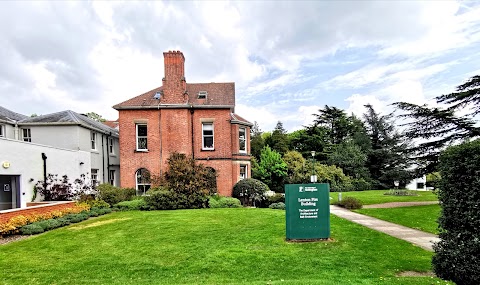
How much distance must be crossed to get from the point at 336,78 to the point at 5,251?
20126 mm

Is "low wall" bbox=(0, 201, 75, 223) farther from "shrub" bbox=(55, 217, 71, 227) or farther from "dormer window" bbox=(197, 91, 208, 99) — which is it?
"dormer window" bbox=(197, 91, 208, 99)

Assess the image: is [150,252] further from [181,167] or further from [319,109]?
[319,109]

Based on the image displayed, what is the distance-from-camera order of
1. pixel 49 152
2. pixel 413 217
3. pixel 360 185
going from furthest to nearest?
pixel 360 185
pixel 49 152
pixel 413 217

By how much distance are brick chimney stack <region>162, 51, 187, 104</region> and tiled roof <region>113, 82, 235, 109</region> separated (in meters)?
A: 0.73

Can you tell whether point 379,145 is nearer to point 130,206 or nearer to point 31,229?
point 130,206

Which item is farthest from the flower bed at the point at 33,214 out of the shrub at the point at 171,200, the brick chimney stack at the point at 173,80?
the brick chimney stack at the point at 173,80

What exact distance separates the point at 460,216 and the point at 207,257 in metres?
5.62

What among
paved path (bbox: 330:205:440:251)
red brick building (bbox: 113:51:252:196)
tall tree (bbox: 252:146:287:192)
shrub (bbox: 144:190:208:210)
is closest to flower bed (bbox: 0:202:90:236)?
shrub (bbox: 144:190:208:210)

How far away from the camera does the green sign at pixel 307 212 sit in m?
9.16

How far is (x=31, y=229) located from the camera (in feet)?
37.3

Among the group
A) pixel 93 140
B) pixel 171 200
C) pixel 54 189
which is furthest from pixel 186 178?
pixel 93 140

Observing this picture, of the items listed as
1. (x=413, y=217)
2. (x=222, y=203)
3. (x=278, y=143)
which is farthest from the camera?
(x=278, y=143)

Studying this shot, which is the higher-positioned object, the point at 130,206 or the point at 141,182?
the point at 141,182

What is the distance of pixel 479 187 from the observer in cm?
495
